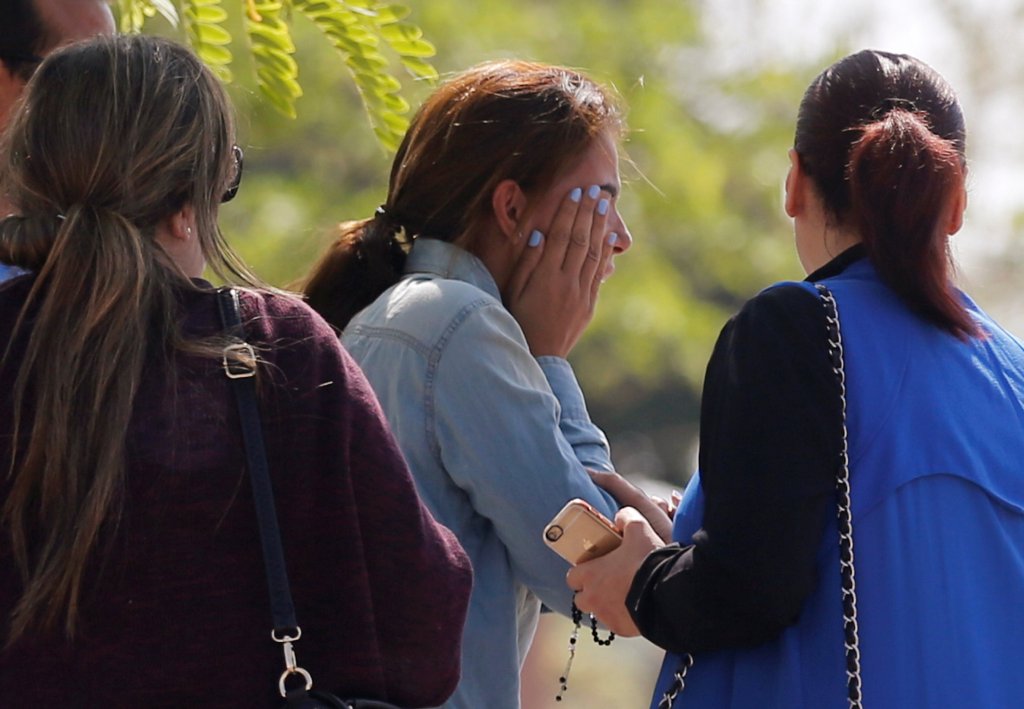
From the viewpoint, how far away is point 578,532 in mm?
2338

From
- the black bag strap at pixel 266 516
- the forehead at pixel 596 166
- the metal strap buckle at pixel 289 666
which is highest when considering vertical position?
the forehead at pixel 596 166

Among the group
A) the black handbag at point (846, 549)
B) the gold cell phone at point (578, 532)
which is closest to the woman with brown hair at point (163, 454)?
the gold cell phone at point (578, 532)

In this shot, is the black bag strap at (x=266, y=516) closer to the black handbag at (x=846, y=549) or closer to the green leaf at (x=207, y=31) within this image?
the black handbag at (x=846, y=549)

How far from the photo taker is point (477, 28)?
11.5 m

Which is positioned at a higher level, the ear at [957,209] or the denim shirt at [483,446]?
the ear at [957,209]

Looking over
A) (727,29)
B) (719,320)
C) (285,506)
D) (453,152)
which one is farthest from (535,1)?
(285,506)

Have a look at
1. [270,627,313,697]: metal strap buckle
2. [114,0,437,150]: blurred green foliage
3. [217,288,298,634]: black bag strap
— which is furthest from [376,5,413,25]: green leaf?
[270,627,313,697]: metal strap buckle

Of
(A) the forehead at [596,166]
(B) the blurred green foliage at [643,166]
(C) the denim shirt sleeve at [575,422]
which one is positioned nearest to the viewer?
(C) the denim shirt sleeve at [575,422]

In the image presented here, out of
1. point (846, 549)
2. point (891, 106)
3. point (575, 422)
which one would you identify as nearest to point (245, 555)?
point (846, 549)

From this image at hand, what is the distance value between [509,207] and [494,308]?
271 mm

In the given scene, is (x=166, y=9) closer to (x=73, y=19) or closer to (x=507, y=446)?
(x=73, y=19)

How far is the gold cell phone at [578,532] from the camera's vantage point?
2.33 m

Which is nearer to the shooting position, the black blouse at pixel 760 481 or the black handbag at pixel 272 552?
the black handbag at pixel 272 552

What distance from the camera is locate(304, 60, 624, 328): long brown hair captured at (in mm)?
2805
